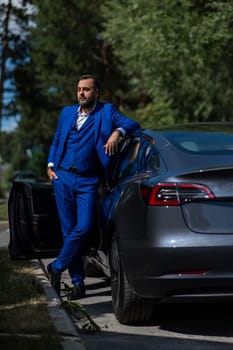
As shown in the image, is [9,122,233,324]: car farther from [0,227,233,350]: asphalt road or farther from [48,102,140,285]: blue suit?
[48,102,140,285]: blue suit

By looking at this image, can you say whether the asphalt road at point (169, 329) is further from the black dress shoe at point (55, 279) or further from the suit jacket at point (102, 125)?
the suit jacket at point (102, 125)

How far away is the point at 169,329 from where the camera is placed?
5.55m

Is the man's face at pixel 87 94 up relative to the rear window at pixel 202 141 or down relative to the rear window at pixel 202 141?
up

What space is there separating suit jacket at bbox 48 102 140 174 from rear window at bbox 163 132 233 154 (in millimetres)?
716

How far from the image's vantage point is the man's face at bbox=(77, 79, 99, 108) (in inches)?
265

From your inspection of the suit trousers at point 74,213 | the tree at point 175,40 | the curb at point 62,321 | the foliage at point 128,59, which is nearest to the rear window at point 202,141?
the suit trousers at point 74,213

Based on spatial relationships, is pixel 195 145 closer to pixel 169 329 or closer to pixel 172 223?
pixel 172 223

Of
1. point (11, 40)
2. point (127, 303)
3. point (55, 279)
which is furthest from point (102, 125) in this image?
point (11, 40)

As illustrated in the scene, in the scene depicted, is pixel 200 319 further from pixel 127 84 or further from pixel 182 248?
pixel 127 84

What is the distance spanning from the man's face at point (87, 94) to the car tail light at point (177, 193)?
1.80 metres

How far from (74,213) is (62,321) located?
161 centimetres

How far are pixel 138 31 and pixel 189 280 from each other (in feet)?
49.6

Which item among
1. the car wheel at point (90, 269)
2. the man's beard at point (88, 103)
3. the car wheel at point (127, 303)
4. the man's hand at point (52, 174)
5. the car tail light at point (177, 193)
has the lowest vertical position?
the car wheel at point (90, 269)

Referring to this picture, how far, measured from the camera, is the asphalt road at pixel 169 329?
503 centimetres
